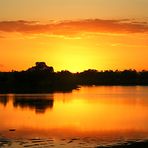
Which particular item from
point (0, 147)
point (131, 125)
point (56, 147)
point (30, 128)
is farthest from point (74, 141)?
point (131, 125)

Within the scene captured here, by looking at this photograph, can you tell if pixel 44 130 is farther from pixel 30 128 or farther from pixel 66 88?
pixel 66 88

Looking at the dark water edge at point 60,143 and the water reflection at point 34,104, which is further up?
the water reflection at point 34,104

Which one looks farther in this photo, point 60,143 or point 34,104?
point 34,104

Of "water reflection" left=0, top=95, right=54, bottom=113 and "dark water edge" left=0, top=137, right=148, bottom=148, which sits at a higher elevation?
"water reflection" left=0, top=95, right=54, bottom=113

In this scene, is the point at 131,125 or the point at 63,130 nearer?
the point at 63,130

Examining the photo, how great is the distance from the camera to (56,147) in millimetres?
25094

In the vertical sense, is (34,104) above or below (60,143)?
above

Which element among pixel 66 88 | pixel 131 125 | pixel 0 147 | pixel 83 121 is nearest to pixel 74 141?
pixel 0 147

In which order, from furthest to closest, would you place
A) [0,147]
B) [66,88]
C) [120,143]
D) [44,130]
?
[66,88] → [44,130] → [120,143] → [0,147]

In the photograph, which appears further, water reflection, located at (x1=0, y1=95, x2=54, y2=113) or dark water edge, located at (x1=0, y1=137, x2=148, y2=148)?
water reflection, located at (x1=0, y1=95, x2=54, y2=113)

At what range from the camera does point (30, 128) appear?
35.7 meters

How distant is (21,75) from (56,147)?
109m

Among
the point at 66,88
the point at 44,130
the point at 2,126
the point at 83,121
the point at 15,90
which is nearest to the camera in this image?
the point at 44,130

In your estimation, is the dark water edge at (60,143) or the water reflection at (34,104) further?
the water reflection at (34,104)
